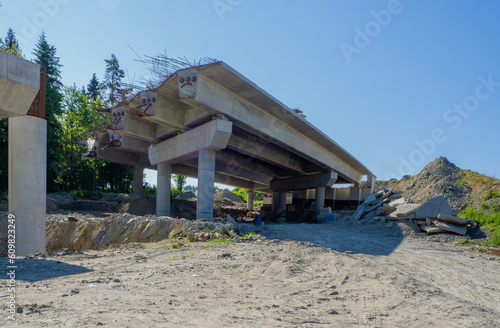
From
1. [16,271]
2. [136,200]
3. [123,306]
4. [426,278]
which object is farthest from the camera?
[136,200]

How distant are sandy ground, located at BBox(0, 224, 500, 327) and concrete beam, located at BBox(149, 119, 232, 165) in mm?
8328

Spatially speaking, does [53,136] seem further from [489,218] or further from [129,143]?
[489,218]

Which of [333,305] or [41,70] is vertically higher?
[41,70]

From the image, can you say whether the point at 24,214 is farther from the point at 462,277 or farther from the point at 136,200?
the point at 136,200

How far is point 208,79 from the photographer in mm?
15500

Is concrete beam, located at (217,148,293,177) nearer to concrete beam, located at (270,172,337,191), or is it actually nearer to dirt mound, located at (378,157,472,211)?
concrete beam, located at (270,172,337,191)

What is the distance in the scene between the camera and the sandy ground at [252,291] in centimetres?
394

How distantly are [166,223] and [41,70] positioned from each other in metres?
7.38

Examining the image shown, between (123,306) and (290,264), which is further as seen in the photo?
(290,264)

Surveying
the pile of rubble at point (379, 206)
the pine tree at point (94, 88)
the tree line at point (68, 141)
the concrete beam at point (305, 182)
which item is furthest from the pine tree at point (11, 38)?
the pile of rubble at point (379, 206)

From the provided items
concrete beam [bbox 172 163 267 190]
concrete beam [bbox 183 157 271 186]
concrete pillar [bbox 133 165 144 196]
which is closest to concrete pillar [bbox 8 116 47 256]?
concrete beam [bbox 183 157 271 186]

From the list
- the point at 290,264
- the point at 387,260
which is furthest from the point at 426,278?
the point at 290,264

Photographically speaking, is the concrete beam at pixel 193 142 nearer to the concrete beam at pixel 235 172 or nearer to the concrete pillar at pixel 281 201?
the concrete beam at pixel 235 172

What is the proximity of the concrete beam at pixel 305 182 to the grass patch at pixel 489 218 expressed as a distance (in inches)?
514
